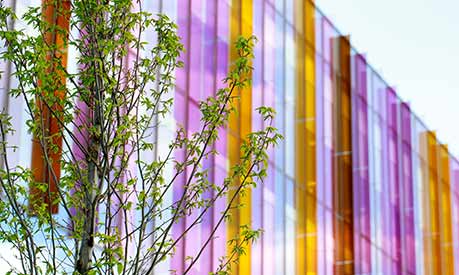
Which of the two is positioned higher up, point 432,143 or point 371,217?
point 432,143

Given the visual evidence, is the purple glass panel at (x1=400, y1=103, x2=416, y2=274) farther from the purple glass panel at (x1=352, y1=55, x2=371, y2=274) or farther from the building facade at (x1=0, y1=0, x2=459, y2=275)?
the purple glass panel at (x1=352, y1=55, x2=371, y2=274)

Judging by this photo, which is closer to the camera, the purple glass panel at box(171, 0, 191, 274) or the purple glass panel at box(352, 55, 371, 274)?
the purple glass panel at box(171, 0, 191, 274)

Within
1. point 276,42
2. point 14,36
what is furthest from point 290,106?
point 14,36

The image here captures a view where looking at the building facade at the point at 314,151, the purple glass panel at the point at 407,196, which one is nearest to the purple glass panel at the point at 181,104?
the building facade at the point at 314,151

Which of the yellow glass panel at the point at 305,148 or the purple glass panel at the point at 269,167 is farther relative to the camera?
the yellow glass panel at the point at 305,148

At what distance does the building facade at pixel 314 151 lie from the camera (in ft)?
100

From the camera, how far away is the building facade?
30500 millimetres

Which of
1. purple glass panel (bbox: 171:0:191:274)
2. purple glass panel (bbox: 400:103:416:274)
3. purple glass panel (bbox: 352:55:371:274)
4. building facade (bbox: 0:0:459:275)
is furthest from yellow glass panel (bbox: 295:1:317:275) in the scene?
purple glass panel (bbox: 400:103:416:274)

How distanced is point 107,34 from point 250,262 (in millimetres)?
17239

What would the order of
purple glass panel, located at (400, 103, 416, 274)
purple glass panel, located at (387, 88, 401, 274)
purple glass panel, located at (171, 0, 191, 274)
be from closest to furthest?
purple glass panel, located at (171, 0, 191, 274)
purple glass panel, located at (387, 88, 401, 274)
purple glass panel, located at (400, 103, 416, 274)

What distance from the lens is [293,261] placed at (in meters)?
35.7

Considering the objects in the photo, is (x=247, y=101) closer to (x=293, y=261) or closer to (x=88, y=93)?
(x=293, y=261)

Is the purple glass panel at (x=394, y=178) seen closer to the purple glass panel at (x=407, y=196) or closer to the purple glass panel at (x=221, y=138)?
the purple glass panel at (x=407, y=196)

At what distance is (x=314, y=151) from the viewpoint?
125ft
